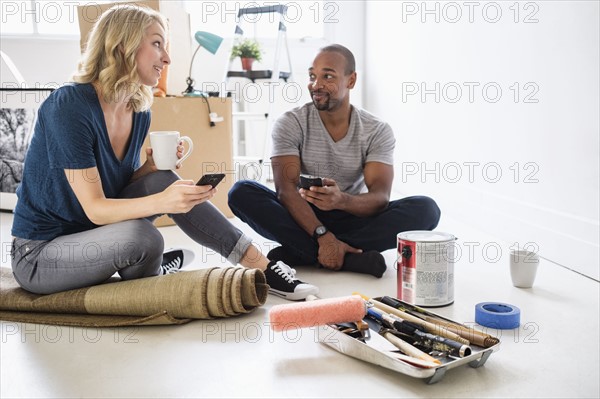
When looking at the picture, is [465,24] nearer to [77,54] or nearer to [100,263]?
[100,263]

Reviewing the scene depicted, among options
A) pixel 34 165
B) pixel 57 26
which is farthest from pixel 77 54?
pixel 34 165

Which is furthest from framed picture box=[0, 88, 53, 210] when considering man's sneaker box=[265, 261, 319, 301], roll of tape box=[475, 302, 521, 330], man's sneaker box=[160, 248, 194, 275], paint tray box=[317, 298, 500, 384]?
roll of tape box=[475, 302, 521, 330]

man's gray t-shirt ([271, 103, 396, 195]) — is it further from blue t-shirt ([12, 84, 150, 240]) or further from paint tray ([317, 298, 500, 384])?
paint tray ([317, 298, 500, 384])

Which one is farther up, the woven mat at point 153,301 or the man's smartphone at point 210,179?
the man's smartphone at point 210,179

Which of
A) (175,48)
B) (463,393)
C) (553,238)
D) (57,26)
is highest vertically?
(57,26)

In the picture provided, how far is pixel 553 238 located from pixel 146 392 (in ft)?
5.83

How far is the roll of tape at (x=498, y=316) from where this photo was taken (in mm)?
1724

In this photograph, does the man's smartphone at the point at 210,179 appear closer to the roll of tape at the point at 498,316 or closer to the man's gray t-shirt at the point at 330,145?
the man's gray t-shirt at the point at 330,145

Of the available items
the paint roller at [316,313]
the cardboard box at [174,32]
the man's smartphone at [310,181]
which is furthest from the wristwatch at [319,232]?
the cardboard box at [174,32]

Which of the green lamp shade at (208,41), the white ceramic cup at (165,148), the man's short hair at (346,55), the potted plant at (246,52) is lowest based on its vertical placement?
the white ceramic cup at (165,148)

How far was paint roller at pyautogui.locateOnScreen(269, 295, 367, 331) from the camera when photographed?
1.57m

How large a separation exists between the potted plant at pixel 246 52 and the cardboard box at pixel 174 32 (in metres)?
1.14

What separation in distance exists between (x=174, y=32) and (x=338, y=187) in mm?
1620

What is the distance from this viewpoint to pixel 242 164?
4.38m
